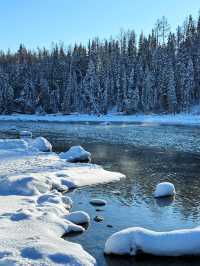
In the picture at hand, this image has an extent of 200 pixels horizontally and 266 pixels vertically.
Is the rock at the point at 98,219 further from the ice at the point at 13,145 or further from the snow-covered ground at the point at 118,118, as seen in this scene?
the snow-covered ground at the point at 118,118

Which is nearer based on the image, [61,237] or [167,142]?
[61,237]

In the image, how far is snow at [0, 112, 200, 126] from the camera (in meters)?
80.8

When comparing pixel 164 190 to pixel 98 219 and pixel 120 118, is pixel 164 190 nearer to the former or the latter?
pixel 98 219

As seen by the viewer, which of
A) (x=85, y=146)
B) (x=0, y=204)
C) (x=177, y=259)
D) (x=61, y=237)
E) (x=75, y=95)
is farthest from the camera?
(x=75, y=95)

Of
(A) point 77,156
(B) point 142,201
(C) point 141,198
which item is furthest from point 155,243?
(A) point 77,156

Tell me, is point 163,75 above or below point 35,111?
above

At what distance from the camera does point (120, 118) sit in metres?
91.1

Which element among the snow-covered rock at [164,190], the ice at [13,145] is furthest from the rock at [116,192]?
the ice at [13,145]

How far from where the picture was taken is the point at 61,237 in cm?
1596

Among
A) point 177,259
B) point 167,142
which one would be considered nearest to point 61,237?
point 177,259

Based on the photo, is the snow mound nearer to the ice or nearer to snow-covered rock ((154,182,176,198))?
snow-covered rock ((154,182,176,198))

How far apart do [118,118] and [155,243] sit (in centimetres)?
7699

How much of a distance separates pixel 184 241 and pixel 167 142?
32.7 meters

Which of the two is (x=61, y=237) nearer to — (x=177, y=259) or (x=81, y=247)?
(x=81, y=247)
